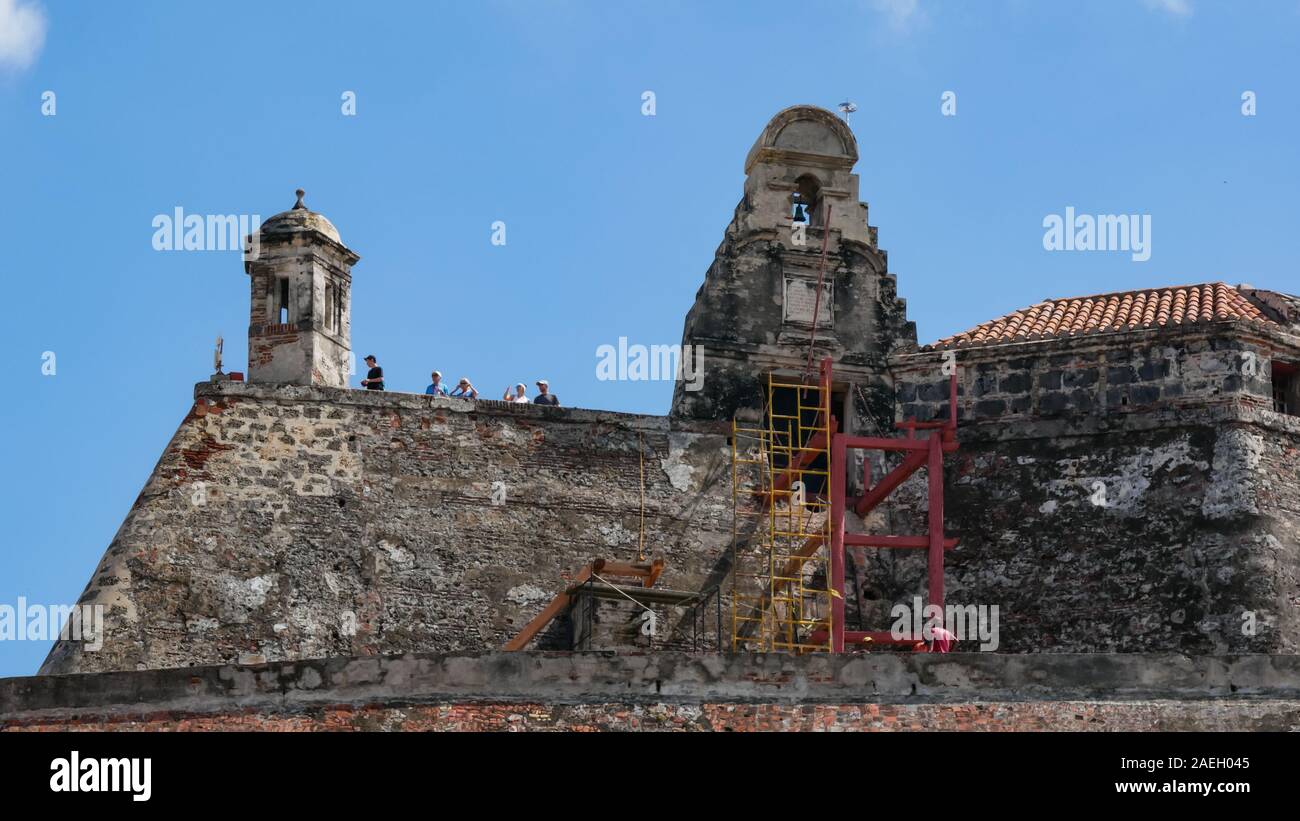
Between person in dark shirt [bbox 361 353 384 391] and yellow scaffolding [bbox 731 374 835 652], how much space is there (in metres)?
4.41

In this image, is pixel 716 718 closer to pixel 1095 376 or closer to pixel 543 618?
pixel 543 618

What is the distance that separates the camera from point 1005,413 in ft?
109

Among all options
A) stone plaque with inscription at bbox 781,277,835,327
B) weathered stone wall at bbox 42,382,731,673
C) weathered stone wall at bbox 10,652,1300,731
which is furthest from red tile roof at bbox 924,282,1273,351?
weathered stone wall at bbox 10,652,1300,731

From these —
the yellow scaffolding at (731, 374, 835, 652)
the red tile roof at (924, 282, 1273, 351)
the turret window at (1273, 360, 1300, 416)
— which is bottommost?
the yellow scaffolding at (731, 374, 835, 652)

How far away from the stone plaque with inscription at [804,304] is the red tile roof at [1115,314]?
1.36 metres

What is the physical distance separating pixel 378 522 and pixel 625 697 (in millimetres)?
8423

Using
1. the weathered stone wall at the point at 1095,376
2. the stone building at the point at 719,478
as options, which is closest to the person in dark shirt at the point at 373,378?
the stone building at the point at 719,478

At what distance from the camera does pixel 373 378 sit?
3306 centimetres

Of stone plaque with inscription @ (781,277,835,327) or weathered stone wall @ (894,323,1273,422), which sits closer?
weathered stone wall @ (894,323,1273,422)

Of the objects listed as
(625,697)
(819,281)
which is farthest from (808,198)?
(625,697)

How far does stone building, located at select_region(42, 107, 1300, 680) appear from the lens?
101 ft

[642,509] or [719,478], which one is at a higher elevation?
[719,478]

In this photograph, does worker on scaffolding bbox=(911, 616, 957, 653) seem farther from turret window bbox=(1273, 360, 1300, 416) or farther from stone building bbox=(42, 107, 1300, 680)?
turret window bbox=(1273, 360, 1300, 416)
